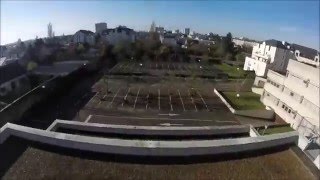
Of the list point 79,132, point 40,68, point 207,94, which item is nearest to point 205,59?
point 207,94

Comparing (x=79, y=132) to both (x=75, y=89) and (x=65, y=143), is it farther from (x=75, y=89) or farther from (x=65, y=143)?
(x=75, y=89)

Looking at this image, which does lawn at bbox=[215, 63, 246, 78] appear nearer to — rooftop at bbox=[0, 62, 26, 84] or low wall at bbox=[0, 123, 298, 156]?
rooftop at bbox=[0, 62, 26, 84]

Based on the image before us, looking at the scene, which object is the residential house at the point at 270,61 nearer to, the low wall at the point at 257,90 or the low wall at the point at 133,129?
the low wall at the point at 257,90

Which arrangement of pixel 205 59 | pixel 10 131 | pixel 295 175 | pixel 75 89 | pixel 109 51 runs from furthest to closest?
pixel 205 59 → pixel 109 51 → pixel 75 89 → pixel 10 131 → pixel 295 175

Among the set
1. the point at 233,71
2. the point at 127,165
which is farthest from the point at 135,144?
the point at 233,71

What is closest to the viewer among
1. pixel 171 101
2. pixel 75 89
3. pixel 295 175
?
pixel 295 175

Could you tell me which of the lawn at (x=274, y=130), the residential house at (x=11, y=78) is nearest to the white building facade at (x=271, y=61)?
the lawn at (x=274, y=130)

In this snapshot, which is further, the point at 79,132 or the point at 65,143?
the point at 79,132
